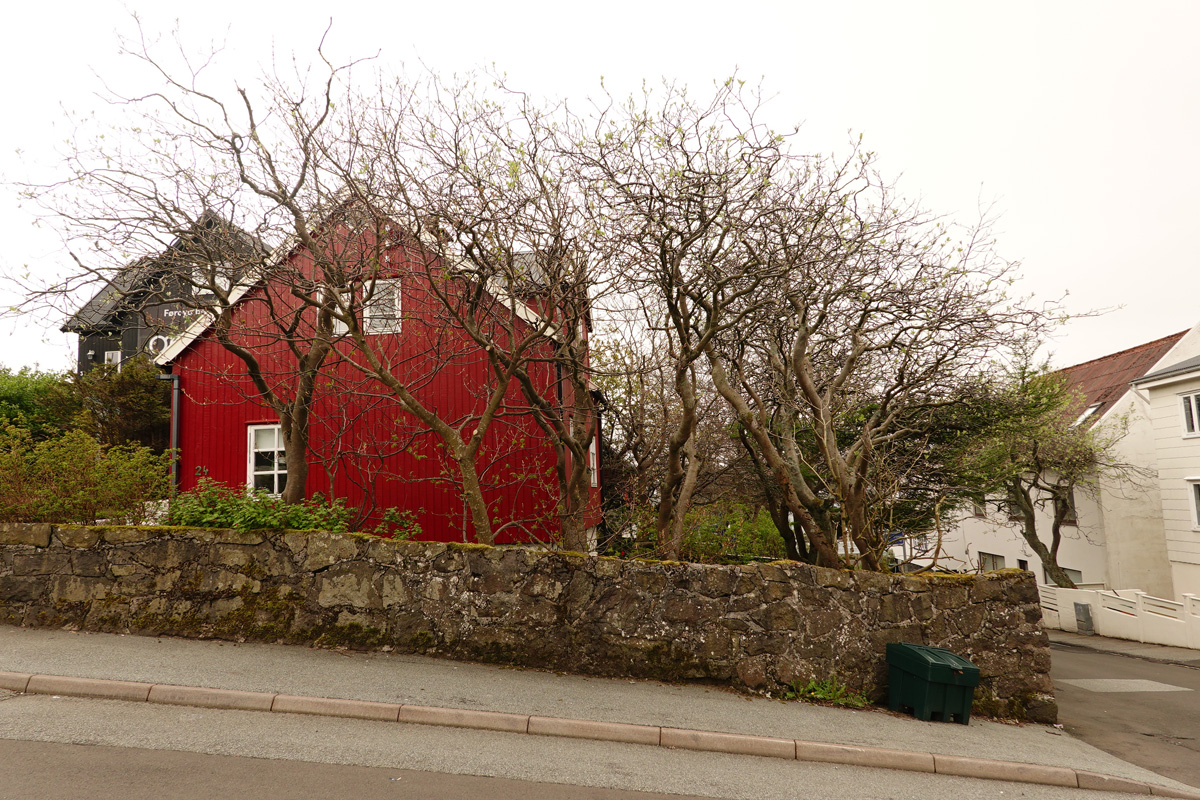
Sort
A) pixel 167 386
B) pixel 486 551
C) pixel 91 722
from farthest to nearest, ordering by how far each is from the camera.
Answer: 1. pixel 167 386
2. pixel 486 551
3. pixel 91 722

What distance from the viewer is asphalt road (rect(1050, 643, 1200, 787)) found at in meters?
7.26

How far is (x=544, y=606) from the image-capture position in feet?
25.0

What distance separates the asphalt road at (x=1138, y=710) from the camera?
726 cm

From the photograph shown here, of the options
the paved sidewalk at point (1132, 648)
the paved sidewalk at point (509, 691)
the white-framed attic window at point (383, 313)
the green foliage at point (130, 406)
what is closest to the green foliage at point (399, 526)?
the paved sidewalk at point (509, 691)

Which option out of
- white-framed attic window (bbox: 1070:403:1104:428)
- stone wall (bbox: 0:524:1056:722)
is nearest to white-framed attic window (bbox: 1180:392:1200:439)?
white-framed attic window (bbox: 1070:403:1104:428)

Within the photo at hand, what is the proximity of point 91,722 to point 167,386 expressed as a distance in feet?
40.4

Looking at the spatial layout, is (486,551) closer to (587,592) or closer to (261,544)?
(587,592)

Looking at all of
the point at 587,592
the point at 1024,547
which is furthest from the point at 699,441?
the point at 1024,547

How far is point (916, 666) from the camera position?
7.23m

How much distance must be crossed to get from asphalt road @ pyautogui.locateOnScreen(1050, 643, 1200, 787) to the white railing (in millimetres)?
3307

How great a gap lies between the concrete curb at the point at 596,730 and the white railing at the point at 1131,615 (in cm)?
1288

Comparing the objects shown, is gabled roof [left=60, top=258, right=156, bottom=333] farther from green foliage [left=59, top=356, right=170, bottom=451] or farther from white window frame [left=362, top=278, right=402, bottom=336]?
green foliage [left=59, top=356, right=170, bottom=451]

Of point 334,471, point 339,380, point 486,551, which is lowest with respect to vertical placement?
point 486,551

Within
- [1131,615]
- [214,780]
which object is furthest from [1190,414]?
[214,780]
